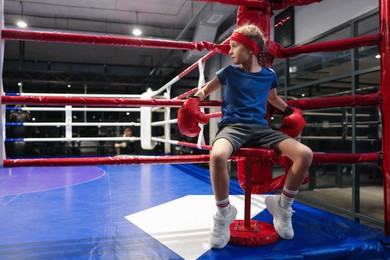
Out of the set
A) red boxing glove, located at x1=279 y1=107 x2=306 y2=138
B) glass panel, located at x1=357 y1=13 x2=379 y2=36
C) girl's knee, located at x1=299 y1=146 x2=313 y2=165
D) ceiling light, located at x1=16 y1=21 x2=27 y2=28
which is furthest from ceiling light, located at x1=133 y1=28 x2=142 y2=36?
girl's knee, located at x1=299 y1=146 x2=313 y2=165

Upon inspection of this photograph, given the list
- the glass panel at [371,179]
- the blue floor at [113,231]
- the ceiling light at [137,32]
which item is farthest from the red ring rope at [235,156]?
the ceiling light at [137,32]

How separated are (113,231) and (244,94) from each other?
0.87 metres

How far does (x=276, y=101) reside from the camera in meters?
1.54

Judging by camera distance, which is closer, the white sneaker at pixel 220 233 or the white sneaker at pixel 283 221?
the white sneaker at pixel 220 233

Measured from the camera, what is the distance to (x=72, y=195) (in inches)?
92.2

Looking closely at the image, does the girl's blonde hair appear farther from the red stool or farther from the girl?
the red stool

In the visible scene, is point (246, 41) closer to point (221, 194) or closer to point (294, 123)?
point (294, 123)

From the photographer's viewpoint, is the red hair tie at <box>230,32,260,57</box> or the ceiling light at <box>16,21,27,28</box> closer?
the red hair tie at <box>230,32,260,57</box>

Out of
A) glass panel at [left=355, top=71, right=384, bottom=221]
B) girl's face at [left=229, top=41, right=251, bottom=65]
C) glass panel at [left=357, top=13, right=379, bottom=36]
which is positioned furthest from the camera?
glass panel at [left=357, top=13, right=379, bottom=36]

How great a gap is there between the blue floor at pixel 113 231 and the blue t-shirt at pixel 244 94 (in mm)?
533

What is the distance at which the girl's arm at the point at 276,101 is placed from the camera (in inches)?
59.6

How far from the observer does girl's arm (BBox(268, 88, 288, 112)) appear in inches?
59.6

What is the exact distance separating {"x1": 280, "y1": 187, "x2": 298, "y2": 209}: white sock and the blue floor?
0.50 ft

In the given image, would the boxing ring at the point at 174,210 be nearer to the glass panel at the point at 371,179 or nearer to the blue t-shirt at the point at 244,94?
the blue t-shirt at the point at 244,94
